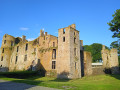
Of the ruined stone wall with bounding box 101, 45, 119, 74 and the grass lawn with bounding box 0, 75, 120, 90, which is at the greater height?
the ruined stone wall with bounding box 101, 45, 119, 74

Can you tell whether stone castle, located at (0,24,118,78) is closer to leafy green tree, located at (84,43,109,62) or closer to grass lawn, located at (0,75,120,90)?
grass lawn, located at (0,75,120,90)

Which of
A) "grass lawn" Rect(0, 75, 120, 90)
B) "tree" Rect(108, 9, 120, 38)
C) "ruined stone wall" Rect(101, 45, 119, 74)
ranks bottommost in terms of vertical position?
"grass lawn" Rect(0, 75, 120, 90)

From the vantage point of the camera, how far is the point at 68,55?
24812 mm

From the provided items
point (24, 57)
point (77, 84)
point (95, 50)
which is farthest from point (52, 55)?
point (95, 50)

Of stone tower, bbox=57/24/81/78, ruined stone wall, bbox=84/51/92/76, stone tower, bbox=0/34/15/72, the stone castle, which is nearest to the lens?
stone tower, bbox=57/24/81/78

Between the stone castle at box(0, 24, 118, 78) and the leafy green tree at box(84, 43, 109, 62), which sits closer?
the stone castle at box(0, 24, 118, 78)

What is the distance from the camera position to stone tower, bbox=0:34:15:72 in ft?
134

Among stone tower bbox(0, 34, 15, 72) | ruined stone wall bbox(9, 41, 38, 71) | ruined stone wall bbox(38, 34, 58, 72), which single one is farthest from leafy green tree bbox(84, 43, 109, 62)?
stone tower bbox(0, 34, 15, 72)

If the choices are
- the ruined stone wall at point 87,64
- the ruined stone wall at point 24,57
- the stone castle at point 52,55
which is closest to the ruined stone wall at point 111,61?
the stone castle at point 52,55

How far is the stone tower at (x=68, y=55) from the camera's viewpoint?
2438 centimetres

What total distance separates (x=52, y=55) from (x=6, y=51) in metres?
22.1

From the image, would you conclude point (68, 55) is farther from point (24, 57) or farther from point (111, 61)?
point (111, 61)

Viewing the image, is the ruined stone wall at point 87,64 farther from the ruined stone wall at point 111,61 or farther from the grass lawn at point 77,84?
the grass lawn at point 77,84

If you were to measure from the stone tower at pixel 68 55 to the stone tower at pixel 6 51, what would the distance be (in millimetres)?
24234
